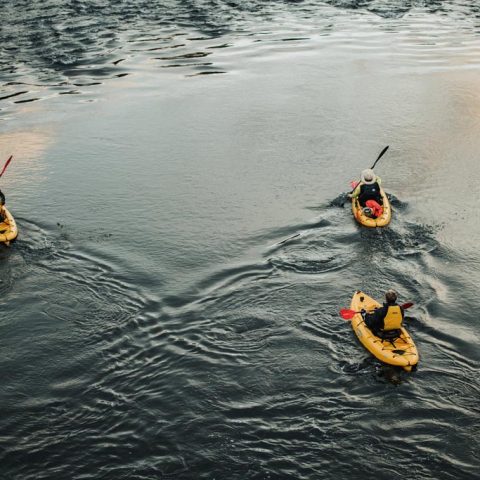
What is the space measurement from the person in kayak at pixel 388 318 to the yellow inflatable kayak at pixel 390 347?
200 mm

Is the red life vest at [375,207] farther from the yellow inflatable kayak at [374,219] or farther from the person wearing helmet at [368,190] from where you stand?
the person wearing helmet at [368,190]

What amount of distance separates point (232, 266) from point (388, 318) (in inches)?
244

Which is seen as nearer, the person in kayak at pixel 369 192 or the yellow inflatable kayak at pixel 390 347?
the yellow inflatable kayak at pixel 390 347

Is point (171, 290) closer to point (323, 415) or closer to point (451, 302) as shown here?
point (323, 415)

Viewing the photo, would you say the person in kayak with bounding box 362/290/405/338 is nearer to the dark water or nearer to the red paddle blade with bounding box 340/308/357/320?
the red paddle blade with bounding box 340/308/357/320

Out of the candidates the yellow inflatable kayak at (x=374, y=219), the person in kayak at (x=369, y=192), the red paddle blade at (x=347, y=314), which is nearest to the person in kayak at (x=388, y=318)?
the red paddle blade at (x=347, y=314)

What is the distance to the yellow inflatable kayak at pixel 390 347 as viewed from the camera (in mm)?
16016

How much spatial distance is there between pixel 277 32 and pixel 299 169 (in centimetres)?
2398

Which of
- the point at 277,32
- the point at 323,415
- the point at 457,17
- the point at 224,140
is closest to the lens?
the point at 323,415

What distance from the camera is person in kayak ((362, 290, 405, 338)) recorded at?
16.2 metres

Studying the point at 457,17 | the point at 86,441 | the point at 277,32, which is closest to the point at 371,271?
the point at 86,441

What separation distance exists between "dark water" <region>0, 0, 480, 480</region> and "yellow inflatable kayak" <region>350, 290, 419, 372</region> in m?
0.42

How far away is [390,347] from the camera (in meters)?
16.4

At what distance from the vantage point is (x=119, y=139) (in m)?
31.4
